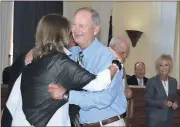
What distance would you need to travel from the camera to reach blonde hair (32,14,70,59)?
88.7 inches

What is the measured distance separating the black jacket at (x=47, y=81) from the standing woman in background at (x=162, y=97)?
2.88 m

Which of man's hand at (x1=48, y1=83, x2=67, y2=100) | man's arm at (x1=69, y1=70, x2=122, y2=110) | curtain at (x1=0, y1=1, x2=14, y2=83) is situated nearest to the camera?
man's hand at (x1=48, y1=83, x2=67, y2=100)

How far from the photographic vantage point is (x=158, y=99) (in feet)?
16.4

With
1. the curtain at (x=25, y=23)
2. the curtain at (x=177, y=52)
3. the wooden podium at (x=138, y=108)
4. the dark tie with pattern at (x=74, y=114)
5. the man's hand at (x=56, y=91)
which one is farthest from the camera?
the curtain at (x=177, y=52)

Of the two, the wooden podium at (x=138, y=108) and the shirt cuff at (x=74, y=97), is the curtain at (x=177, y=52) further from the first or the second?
the shirt cuff at (x=74, y=97)

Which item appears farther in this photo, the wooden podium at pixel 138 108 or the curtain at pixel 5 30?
the curtain at pixel 5 30

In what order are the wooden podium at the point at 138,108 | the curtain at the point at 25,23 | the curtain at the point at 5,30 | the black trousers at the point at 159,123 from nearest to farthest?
the black trousers at the point at 159,123 → the wooden podium at the point at 138,108 → the curtain at the point at 5,30 → the curtain at the point at 25,23

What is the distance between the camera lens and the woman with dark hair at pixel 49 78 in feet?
7.30

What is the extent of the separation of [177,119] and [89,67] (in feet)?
12.8

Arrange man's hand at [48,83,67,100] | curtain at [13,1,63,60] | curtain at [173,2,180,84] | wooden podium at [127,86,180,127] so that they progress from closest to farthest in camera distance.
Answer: man's hand at [48,83,67,100], wooden podium at [127,86,180,127], curtain at [13,1,63,60], curtain at [173,2,180,84]

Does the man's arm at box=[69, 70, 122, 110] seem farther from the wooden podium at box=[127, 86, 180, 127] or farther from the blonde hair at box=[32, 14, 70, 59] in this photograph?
the wooden podium at box=[127, 86, 180, 127]

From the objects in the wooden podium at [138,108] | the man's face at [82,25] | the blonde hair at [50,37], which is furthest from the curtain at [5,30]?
the blonde hair at [50,37]

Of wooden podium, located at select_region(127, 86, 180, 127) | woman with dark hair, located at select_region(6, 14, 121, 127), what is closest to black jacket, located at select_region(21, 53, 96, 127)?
woman with dark hair, located at select_region(6, 14, 121, 127)

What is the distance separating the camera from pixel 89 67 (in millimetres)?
2582
